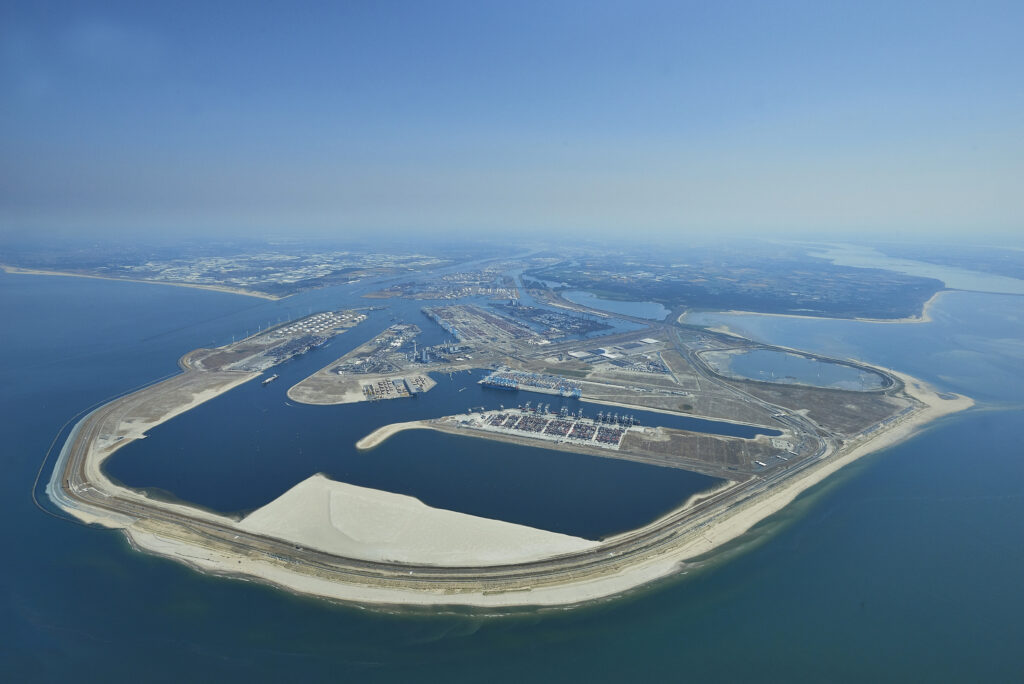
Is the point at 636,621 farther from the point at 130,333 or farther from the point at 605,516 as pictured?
the point at 130,333

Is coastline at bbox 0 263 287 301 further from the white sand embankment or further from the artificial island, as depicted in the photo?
the white sand embankment

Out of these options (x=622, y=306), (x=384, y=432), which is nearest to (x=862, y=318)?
(x=622, y=306)

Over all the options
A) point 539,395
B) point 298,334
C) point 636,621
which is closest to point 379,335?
point 298,334

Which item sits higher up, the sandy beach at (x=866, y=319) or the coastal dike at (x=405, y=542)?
the sandy beach at (x=866, y=319)

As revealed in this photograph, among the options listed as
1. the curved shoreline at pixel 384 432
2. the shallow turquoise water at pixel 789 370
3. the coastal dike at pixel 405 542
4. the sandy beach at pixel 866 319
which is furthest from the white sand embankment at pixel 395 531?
the sandy beach at pixel 866 319

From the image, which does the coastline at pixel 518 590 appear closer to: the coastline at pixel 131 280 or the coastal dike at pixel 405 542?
the coastal dike at pixel 405 542
